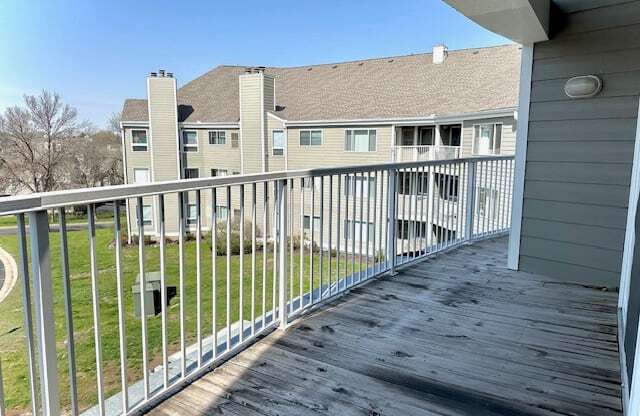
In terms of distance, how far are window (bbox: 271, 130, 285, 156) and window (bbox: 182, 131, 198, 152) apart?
3777 mm

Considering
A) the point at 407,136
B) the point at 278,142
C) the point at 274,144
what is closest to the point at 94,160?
the point at 274,144

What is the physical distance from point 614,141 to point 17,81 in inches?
1050

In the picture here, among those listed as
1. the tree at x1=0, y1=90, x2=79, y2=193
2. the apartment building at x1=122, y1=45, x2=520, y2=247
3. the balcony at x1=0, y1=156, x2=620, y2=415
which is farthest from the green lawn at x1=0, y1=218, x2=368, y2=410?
the tree at x1=0, y1=90, x2=79, y2=193

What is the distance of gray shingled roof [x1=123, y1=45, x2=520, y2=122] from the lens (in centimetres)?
1358

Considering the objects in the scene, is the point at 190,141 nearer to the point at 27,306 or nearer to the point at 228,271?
the point at 228,271

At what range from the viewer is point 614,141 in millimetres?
3268

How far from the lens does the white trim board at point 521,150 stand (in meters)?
3.66

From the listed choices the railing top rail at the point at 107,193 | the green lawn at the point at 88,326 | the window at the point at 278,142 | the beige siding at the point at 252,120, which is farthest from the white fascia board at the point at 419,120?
the railing top rail at the point at 107,193

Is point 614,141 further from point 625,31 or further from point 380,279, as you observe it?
point 380,279

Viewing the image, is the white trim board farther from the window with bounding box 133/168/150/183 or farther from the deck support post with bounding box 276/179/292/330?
the window with bounding box 133/168/150/183

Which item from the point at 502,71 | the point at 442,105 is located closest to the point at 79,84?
the point at 442,105

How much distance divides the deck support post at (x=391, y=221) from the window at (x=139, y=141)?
653 inches

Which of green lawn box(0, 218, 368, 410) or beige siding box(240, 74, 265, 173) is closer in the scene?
green lawn box(0, 218, 368, 410)

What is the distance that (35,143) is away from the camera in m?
20.0
